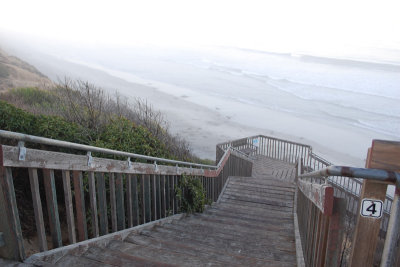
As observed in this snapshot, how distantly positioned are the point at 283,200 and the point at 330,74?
3936 cm

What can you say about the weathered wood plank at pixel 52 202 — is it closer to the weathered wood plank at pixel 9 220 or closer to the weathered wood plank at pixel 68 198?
the weathered wood plank at pixel 68 198

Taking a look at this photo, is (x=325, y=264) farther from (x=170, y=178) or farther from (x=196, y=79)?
(x=196, y=79)

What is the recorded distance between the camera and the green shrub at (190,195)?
6.60 metres

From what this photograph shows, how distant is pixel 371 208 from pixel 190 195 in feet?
16.4

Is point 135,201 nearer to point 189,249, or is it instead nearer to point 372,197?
point 189,249

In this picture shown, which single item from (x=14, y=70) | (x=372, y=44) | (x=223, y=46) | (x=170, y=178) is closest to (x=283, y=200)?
(x=170, y=178)

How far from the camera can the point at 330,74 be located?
145 feet

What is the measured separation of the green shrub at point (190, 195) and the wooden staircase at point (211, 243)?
0.17 m

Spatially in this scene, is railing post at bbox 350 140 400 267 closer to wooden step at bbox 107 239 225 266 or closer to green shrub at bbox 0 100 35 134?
wooden step at bbox 107 239 225 266

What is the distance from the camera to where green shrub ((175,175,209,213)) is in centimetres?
660

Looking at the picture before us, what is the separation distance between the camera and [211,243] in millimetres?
4852

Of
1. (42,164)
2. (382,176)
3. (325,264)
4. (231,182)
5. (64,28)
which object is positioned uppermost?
(64,28)

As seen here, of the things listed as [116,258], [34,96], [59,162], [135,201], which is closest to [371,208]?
[116,258]

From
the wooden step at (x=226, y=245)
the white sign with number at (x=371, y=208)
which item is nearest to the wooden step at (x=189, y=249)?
the wooden step at (x=226, y=245)
